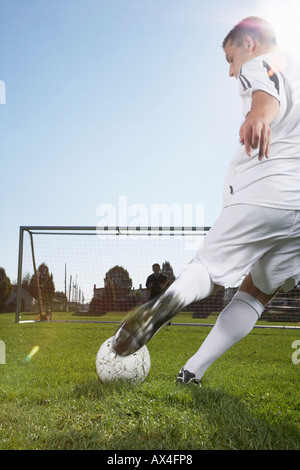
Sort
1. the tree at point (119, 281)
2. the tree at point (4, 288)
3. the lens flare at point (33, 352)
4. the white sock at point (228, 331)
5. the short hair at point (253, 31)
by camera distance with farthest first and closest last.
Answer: the tree at point (4, 288)
the tree at point (119, 281)
the lens flare at point (33, 352)
the white sock at point (228, 331)
the short hair at point (253, 31)

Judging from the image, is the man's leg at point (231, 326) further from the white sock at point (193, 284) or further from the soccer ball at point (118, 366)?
the white sock at point (193, 284)

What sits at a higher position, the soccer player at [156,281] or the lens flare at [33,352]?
the soccer player at [156,281]

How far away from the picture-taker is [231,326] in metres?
2.62

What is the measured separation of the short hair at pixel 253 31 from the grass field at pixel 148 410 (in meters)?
2.06

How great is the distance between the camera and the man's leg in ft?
8.57

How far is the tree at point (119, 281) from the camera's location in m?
10.8

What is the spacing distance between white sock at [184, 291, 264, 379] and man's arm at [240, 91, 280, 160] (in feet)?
3.31

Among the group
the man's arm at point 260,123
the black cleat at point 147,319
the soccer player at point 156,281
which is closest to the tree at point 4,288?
the soccer player at point 156,281

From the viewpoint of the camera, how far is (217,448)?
1.78m

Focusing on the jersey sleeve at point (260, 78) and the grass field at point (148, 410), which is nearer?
the grass field at point (148, 410)

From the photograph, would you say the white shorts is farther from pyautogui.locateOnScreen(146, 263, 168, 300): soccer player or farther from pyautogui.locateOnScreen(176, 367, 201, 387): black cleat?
pyautogui.locateOnScreen(146, 263, 168, 300): soccer player

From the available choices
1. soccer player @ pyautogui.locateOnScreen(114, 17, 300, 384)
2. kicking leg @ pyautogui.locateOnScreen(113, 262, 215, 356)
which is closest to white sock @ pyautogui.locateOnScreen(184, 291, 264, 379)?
soccer player @ pyautogui.locateOnScreen(114, 17, 300, 384)

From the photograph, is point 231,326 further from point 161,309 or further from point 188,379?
point 161,309
